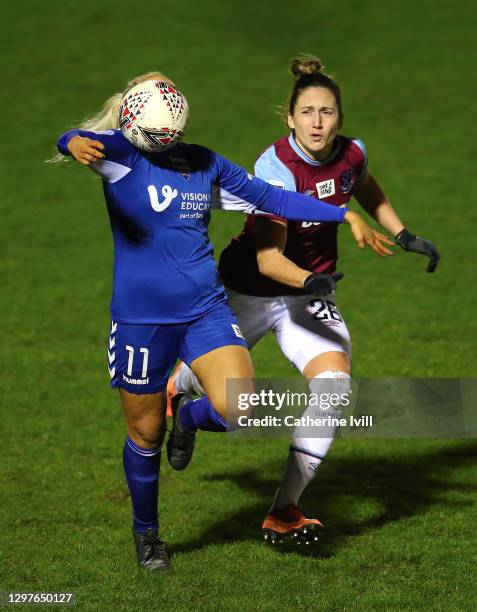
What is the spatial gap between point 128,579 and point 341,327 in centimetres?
196

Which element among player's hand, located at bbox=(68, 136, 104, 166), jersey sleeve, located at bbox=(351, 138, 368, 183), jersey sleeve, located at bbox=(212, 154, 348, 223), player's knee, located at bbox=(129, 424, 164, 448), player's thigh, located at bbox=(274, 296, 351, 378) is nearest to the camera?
player's hand, located at bbox=(68, 136, 104, 166)

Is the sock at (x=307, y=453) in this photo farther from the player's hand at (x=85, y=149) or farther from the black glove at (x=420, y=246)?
the player's hand at (x=85, y=149)

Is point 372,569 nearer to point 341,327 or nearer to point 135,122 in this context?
point 341,327

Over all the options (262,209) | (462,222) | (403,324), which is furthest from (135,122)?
(462,222)

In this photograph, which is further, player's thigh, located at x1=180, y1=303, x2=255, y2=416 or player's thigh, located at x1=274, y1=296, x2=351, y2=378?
player's thigh, located at x1=274, y1=296, x2=351, y2=378

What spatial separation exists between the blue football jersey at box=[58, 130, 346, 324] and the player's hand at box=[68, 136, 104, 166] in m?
0.08

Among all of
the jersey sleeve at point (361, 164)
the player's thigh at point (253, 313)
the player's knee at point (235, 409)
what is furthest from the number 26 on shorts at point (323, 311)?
the player's knee at point (235, 409)

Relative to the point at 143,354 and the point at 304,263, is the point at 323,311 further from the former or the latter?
the point at 143,354

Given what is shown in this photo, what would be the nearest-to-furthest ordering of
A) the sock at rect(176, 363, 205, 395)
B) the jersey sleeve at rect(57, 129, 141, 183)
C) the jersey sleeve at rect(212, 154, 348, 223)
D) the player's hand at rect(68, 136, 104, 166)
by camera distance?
the player's hand at rect(68, 136, 104, 166)
the jersey sleeve at rect(57, 129, 141, 183)
the jersey sleeve at rect(212, 154, 348, 223)
the sock at rect(176, 363, 205, 395)

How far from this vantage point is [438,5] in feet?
86.3

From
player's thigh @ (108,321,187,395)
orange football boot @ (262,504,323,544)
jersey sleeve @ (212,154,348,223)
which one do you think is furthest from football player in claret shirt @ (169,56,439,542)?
player's thigh @ (108,321,187,395)

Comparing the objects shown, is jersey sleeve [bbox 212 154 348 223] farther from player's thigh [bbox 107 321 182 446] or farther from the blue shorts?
player's thigh [bbox 107 321 182 446]

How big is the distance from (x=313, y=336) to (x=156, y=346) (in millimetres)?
1174

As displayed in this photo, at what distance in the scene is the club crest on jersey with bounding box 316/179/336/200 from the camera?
23.7 ft
